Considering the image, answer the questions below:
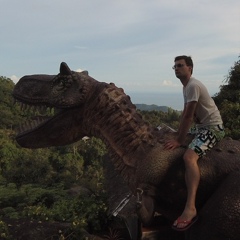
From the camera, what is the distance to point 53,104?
350cm

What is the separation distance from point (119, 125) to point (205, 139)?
0.76 meters

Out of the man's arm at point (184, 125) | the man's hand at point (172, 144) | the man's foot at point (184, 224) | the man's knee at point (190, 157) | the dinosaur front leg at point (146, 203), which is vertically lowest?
the man's foot at point (184, 224)

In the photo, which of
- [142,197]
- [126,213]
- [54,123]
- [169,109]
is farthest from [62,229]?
[169,109]

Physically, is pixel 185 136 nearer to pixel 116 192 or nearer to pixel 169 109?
pixel 116 192

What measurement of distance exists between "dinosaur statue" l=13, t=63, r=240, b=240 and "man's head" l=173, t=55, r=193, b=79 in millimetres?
549

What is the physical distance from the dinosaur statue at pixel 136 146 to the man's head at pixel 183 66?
1.80 feet

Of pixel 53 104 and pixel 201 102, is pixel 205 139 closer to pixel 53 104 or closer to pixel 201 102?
pixel 201 102

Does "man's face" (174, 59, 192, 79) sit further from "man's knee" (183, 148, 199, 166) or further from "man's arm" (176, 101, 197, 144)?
"man's knee" (183, 148, 199, 166)

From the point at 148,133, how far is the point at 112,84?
0.59 m

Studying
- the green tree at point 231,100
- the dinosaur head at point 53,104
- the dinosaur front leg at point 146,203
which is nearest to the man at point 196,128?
the dinosaur front leg at point 146,203

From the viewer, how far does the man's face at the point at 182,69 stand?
3092mm

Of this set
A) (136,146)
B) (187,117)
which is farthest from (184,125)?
(136,146)

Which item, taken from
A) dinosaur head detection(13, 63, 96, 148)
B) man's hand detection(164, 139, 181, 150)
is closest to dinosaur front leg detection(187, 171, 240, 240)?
man's hand detection(164, 139, 181, 150)

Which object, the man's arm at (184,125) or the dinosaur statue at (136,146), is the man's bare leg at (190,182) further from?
the man's arm at (184,125)
